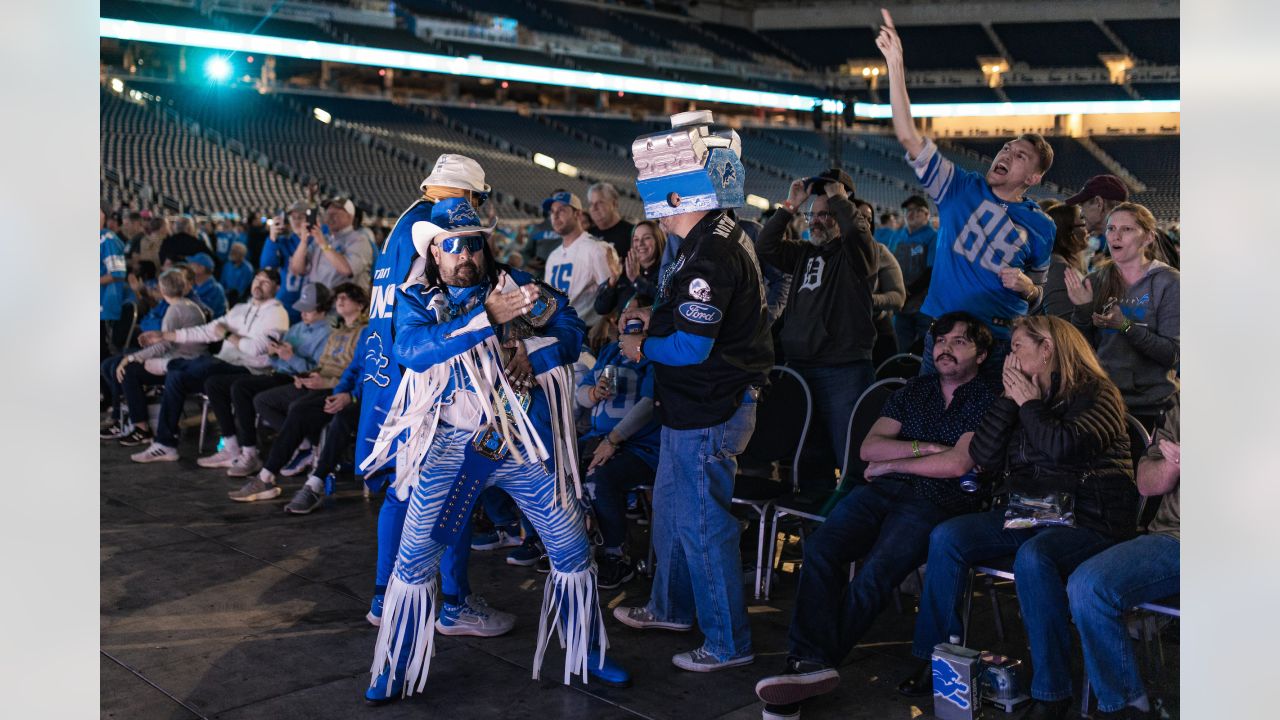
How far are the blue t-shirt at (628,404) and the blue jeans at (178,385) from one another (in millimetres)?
3041

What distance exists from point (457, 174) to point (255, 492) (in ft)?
9.30

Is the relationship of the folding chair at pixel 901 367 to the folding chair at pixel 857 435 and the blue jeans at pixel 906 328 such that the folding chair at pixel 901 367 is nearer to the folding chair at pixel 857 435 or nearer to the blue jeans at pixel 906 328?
the folding chair at pixel 857 435

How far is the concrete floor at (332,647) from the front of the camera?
10.8ft

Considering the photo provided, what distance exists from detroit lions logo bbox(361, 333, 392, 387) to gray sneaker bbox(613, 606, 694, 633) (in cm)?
116

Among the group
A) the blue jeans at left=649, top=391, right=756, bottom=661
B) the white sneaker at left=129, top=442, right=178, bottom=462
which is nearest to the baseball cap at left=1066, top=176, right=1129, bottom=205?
the blue jeans at left=649, top=391, right=756, bottom=661

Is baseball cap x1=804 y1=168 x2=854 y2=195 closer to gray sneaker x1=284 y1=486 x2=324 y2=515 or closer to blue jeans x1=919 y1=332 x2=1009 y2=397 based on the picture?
blue jeans x1=919 y1=332 x2=1009 y2=397

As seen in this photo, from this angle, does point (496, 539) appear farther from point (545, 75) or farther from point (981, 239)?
point (545, 75)

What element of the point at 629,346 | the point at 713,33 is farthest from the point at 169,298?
the point at 713,33

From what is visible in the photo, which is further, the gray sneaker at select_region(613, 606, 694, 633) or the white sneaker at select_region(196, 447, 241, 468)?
the white sneaker at select_region(196, 447, 241, 468)

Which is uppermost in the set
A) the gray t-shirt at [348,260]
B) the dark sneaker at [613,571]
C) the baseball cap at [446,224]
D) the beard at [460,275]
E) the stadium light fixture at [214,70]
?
the stadium light fixture at [214,70]

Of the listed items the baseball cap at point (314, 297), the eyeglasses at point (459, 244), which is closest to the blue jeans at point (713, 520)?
the eyeglasses at point (459, 244)

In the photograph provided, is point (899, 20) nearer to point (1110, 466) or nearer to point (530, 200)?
point (530, 200)

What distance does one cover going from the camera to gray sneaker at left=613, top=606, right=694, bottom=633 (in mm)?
3949

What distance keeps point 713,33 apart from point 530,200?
17.7 m
